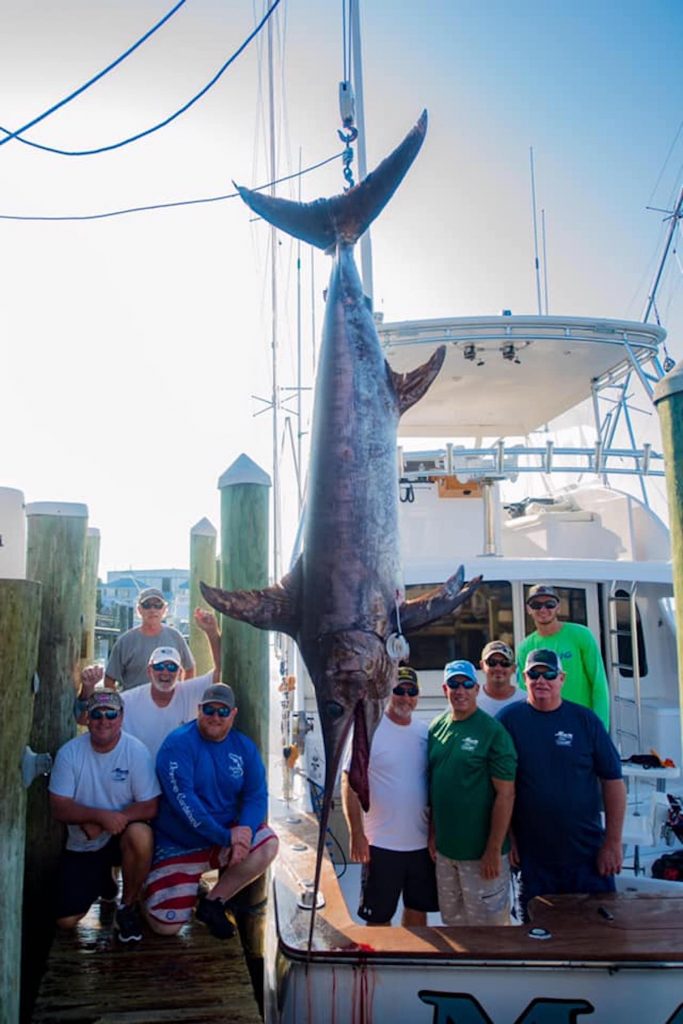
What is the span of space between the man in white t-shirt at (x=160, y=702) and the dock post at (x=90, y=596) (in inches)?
32.3

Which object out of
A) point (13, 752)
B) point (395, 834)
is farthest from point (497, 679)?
point (13, 752)

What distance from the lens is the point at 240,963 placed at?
2953 mm

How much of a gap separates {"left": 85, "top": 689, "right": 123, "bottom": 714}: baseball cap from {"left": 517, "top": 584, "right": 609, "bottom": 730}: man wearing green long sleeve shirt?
6.11 ft

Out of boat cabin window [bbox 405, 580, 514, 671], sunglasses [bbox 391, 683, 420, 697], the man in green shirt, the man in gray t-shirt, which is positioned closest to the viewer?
the man in green shirt

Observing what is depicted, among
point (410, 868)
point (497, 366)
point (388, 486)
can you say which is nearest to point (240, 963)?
point (410, 868)

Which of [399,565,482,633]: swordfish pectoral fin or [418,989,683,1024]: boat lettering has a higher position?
[399,565,482,633]: swordfish pectoral fin

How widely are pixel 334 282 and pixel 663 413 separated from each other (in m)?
1.25

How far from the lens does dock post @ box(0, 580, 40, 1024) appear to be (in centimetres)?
241

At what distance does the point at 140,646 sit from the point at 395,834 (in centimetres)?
183

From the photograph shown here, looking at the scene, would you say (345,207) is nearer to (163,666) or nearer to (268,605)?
(268,605)

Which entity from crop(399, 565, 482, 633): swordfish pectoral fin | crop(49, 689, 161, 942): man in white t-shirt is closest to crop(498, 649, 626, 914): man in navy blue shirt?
crop(399, 565, 482, 633): swordfish pectoral fin

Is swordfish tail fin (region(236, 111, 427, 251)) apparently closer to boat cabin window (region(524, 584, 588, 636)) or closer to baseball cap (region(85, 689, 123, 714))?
baseball cap (region(85, 689, 123, 714))

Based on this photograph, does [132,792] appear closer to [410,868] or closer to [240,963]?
[240,963]

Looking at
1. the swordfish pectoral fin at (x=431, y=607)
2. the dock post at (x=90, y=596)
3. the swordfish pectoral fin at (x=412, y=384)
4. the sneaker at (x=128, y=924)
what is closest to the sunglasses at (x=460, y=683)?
the swordfish pectoral fin at (x=431, y=607)
